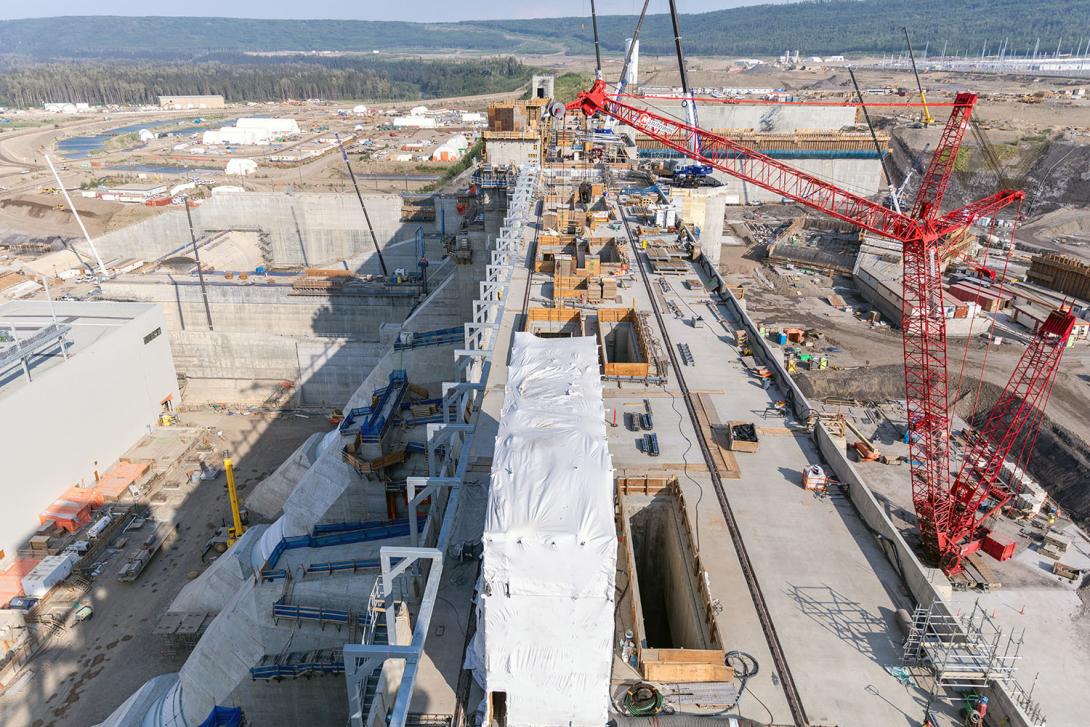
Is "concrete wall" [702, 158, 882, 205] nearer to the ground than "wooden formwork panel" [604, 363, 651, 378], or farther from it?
nearer to the ground

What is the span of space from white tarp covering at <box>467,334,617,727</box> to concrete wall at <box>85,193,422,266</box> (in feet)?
266

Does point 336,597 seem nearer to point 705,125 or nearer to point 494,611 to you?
point 494,611

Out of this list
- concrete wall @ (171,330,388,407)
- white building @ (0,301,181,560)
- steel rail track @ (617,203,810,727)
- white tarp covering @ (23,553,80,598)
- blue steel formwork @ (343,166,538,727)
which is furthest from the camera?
concrete wall @ (171,330,388,407)

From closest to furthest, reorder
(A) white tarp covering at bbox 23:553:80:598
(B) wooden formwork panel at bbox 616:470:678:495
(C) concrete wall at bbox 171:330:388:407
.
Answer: (B) wooden formwork panel at bbox 616:470:678:495, (A) white tarp covering at bbox 23:553:80:598, (C) concrete wall at bbox 171:330:388:407

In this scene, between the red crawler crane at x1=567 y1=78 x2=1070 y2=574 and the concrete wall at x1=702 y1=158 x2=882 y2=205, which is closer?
the red crawler crane at x1=567 y1=78 x2=1070 y2=574

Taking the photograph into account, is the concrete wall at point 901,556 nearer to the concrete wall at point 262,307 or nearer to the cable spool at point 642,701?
the cable spool at point 642,701

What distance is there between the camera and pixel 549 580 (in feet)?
41.6

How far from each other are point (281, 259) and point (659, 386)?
263ft

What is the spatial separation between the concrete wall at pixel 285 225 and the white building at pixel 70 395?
40277 millimetres

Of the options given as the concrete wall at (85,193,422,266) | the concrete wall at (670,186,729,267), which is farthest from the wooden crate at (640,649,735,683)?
the concrete wall at (85,193,422,266)

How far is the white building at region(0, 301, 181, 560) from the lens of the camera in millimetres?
41281

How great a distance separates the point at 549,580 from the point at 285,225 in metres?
92.2

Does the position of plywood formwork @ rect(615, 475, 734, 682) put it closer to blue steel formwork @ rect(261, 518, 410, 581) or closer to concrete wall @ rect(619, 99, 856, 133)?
blue steel formwork @ rect(261, 518, 410, 581)

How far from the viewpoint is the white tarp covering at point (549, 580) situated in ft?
41.2
